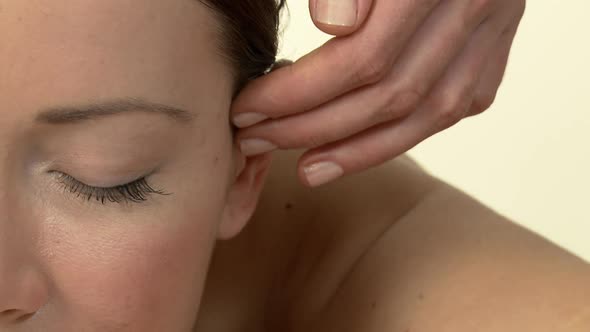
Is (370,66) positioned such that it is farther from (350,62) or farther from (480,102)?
(480,102)

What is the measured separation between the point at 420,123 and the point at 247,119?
159mm

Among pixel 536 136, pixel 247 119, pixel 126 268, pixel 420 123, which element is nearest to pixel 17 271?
pixel 126 268

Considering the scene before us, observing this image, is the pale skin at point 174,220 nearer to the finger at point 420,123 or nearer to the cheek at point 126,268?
the cheek at point 126,268

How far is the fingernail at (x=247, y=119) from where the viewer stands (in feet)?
2.99

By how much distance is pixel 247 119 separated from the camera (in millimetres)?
916

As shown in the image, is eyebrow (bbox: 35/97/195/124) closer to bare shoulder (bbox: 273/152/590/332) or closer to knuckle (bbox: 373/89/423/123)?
knuckle (bbox: 373/89/423/123)

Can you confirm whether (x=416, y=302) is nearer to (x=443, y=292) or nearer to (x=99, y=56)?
(x=443, y=292)

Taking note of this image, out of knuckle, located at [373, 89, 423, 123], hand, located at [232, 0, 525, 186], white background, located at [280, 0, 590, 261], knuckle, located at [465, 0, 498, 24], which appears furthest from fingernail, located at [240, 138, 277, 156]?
white background, located at [280, 0, 590, 261]

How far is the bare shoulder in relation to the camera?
0.96 meters

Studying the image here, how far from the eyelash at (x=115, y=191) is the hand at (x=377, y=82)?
0.41 feet

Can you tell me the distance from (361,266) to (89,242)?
389 mm

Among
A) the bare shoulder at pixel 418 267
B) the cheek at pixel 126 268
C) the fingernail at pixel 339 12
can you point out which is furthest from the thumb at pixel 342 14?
the bare shoulder at pixel 418 267

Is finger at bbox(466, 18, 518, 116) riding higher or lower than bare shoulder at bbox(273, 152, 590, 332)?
higher

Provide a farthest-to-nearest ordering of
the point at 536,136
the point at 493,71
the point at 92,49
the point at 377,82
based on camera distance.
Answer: the point at 536,136
the point at 493,71
the point at 377,82
the point at 92,49
